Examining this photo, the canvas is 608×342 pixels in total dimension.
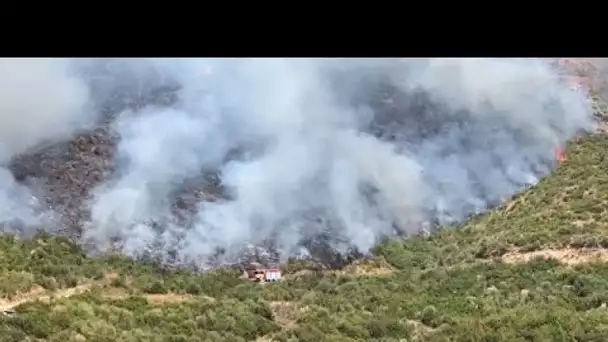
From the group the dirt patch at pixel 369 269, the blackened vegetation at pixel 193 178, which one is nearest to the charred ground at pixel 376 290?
the dirt patch at pixel 369 269

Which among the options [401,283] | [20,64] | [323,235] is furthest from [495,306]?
[20,64]

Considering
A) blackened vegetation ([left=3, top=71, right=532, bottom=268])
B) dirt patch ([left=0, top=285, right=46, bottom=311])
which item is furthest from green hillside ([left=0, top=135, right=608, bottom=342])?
blackened vegetation ([left=3, top=71, right=532, bottom=268])

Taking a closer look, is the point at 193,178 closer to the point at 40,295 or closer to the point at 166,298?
the point at 166,298

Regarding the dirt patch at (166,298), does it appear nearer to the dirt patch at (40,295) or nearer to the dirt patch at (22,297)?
the dirt patch at (40,295)

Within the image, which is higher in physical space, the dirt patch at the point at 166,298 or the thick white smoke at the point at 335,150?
the thick white smoke at the point at 335,150

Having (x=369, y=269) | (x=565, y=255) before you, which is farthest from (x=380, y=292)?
(x=565, y=255)

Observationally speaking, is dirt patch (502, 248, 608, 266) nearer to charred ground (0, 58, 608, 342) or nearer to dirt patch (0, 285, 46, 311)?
charred ground (0, 58, 608, 342)

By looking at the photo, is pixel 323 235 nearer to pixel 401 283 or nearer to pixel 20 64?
pixel 401 283
